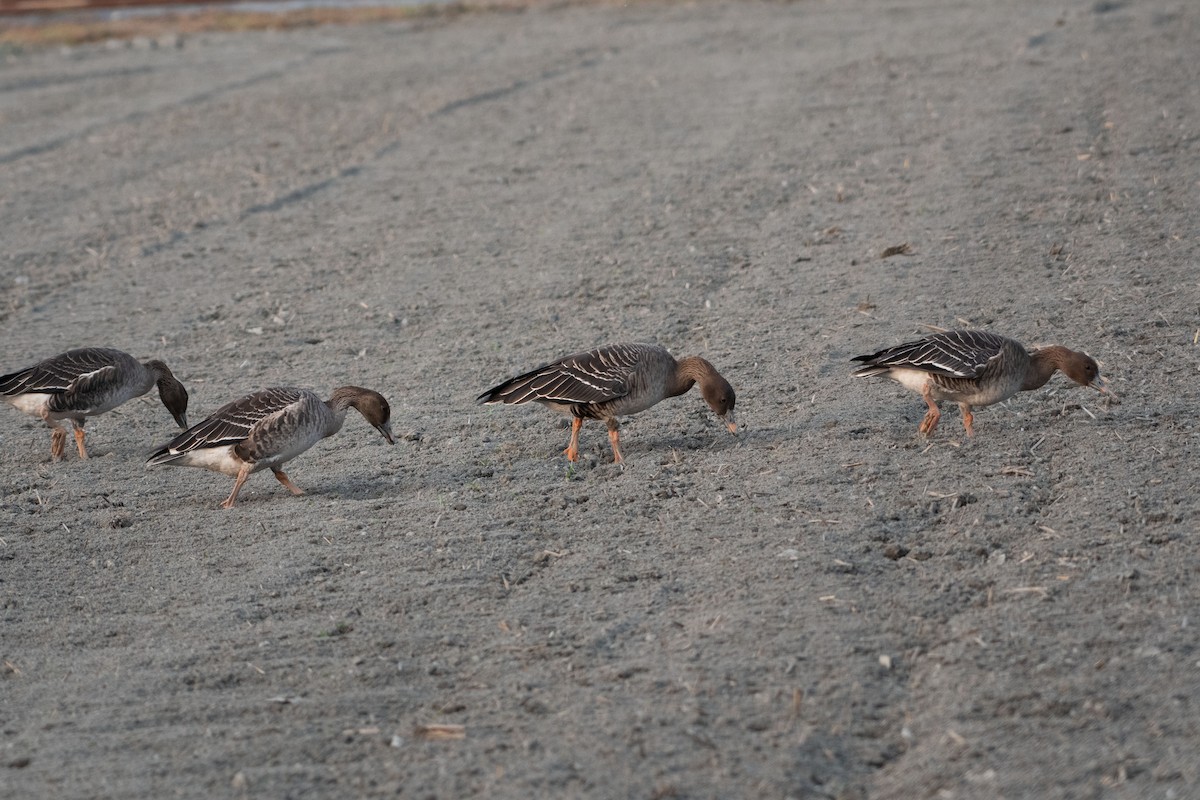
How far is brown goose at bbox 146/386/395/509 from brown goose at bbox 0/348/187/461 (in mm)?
1247

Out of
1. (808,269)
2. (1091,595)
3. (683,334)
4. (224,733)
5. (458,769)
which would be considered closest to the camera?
(458,769)

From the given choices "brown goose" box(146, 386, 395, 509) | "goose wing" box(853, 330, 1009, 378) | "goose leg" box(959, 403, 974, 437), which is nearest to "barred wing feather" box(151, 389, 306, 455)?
"brown goose" box(146, 386, 395, 509)

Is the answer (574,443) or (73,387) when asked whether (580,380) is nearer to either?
(574,443)

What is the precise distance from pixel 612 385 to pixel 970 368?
2302 millimetres

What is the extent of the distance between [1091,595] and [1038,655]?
68 cm

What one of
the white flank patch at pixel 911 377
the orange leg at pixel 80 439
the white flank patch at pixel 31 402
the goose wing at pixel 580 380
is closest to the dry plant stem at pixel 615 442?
the goose wing at pixel 580 380

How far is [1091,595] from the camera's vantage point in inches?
262

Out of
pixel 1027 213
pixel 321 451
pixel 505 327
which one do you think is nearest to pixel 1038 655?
pixel 321 451

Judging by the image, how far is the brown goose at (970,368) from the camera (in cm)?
877

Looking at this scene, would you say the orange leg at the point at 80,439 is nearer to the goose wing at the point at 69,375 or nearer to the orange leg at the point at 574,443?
the goose wing at the point at 69,375

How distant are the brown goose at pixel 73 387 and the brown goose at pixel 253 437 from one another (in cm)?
125

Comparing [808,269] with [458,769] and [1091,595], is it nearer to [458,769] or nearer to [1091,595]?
[1091,595]

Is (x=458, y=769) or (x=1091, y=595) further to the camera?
(x=1091, y=595)

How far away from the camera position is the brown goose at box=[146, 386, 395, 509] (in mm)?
8789
